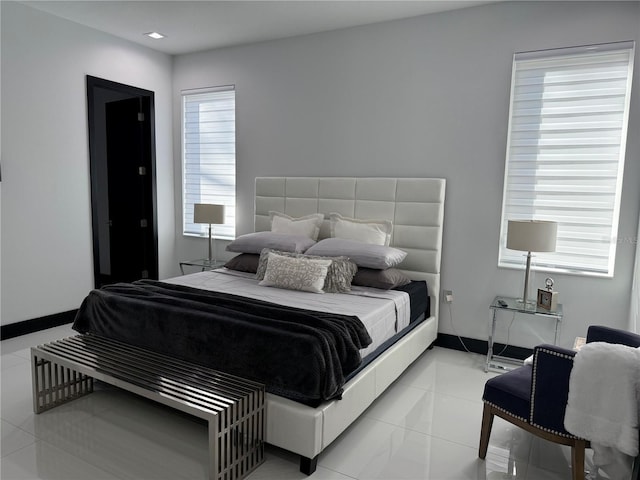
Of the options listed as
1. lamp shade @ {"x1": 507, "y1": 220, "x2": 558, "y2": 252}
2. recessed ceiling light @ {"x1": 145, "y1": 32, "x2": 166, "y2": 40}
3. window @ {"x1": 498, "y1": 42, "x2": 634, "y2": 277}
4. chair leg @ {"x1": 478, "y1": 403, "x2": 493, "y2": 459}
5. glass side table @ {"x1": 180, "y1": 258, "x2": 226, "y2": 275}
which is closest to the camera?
chair leg @ {"x1": 478, "y1": 403, "x2": 493, "y2": 459}

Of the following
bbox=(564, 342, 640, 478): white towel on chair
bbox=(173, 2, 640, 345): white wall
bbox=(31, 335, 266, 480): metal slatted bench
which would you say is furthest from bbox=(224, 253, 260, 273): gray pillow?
bbox=(564, 342, 640, 478): white towel on chair

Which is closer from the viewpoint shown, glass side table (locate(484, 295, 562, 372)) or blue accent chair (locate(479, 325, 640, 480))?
blue accent chair (locate(479, 325, 640, 480))

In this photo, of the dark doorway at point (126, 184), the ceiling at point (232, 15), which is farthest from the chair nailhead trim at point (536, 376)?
the dark doorway at point (126, 184)

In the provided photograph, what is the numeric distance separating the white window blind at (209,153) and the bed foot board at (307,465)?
10.7 ft

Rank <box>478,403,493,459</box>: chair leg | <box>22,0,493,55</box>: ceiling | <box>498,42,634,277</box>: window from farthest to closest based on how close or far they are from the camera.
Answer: <box>22,0,493,55</box>: ceiling → <box>498,42,634,277</box>: window → <box>478,403,493,459</box>: chair leg

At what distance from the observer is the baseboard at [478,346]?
145 inches

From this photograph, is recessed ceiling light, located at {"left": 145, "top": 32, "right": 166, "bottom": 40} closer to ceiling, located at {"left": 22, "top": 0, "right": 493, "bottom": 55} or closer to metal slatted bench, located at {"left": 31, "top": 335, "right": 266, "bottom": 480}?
ceiling, located at {"left": 22, "top": 0, "right": 493, "bottom": 55}

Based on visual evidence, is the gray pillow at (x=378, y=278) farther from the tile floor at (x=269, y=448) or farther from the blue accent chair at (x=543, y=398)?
the blue accent chair at (x=543, y=398)

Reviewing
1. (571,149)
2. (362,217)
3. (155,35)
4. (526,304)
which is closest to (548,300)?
(526,304)

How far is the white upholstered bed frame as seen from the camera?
2193mm

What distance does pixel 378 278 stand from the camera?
3.41 meters

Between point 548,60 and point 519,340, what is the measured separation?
7.35ft

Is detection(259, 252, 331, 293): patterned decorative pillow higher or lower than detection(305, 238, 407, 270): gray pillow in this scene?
lower

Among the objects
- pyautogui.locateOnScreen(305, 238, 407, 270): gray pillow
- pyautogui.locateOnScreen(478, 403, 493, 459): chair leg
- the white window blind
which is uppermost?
the white window blind
